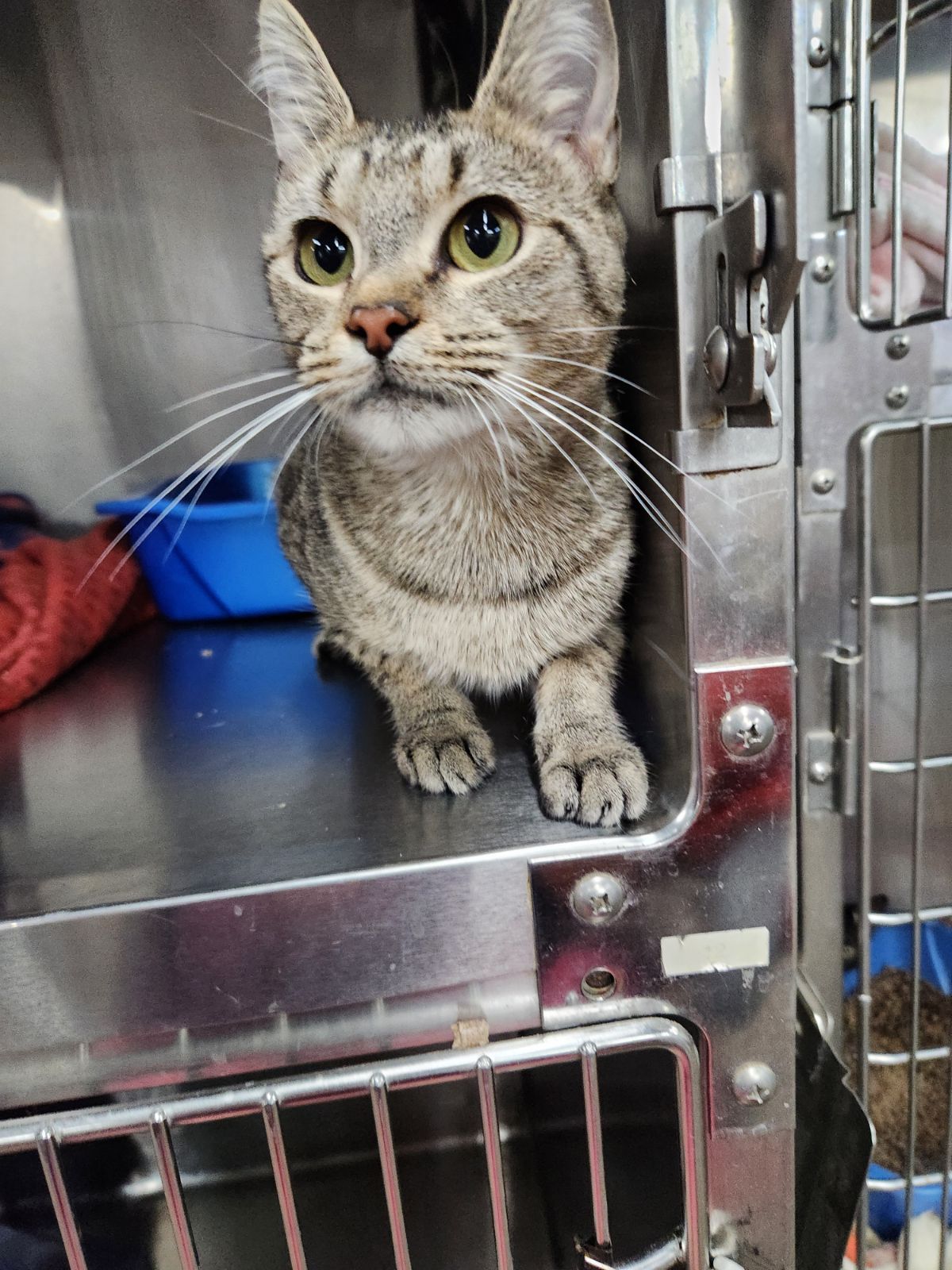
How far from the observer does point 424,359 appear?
1.91 ft

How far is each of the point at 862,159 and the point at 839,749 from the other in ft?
1.36

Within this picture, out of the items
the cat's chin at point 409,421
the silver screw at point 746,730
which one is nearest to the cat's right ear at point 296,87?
the cat's chin at point 409,421

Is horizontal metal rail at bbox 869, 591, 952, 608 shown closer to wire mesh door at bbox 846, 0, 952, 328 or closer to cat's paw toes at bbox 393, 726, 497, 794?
wire mesh door at bbox 846, 0, 952, 328

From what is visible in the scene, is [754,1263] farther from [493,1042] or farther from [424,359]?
[424,359]

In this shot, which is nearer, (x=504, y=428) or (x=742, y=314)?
(x=742, y=314)

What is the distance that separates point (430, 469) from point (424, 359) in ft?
0.49

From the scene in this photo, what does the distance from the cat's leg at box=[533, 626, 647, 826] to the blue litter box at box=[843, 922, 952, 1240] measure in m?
0.42

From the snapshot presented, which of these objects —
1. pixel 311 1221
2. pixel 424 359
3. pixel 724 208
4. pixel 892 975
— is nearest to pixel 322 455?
pixel 424 359

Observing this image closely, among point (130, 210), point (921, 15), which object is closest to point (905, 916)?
point (921, 15)

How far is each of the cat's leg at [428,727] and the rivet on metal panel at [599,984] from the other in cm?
16

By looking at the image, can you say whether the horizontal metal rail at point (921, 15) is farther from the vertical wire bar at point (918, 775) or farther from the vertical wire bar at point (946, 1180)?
the vertical wire bar at point (946, 1180)

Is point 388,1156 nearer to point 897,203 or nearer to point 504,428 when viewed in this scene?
point 504,428

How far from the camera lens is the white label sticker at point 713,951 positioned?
535mm

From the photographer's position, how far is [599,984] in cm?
53
